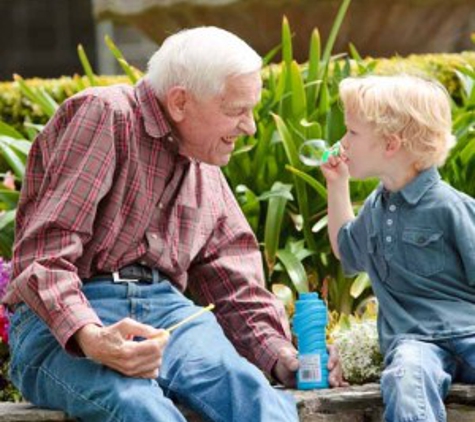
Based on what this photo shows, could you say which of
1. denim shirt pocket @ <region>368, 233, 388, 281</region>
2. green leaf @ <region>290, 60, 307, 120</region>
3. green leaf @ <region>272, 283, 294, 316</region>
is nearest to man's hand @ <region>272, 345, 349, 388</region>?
denim shirt pocket @ <region>368, 233, 388, 281</region>

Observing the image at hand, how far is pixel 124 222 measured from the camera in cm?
385

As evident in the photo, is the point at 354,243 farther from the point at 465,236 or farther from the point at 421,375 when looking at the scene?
the point at 421,375

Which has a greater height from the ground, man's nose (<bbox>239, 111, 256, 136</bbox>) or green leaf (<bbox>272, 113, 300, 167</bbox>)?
man's nose (<bbox>239, 111, 256, 136</bbox>)

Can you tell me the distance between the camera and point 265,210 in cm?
546

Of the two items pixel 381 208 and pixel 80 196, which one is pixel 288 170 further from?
pixel 80 196

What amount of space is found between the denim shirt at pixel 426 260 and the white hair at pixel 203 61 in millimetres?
548

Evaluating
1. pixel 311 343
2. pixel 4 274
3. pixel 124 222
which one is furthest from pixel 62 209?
pixel 4 274

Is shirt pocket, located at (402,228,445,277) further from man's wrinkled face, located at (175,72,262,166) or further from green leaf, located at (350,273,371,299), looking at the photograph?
green leaf, located at (350,273,371,299)

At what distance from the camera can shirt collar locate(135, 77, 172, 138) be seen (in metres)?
3.90

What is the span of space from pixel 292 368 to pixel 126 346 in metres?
0.72

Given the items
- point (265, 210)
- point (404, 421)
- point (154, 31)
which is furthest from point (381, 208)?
point (154, 31)

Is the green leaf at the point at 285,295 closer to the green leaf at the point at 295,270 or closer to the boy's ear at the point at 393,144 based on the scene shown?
the green leaf at the point at 295,270

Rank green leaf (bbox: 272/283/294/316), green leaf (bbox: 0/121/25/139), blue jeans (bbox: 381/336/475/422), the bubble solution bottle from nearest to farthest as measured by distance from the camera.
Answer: blue jeans (bbox: 381/336/475/422), the bubble solution bottle, green leaf (bbox: 272/283/294/316), green leaf (bbox: 0/121/25/139)

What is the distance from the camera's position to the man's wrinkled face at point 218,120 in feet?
12.8
